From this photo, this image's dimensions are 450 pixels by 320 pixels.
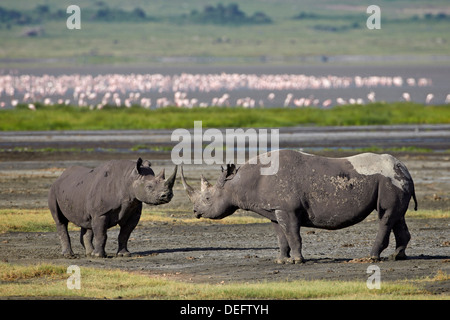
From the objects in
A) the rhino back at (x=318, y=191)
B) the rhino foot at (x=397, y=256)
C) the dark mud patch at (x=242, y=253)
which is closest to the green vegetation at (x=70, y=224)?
the dark mud patch at (x=242, y=253)

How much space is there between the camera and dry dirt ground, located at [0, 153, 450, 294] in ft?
51.4

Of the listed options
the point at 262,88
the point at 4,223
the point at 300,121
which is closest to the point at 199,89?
the point at 262,88

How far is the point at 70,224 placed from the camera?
22.3 meters

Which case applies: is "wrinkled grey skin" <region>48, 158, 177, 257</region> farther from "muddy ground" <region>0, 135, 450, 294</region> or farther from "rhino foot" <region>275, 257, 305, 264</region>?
"rhino foot" <region>275, 257, 305, 264</region>

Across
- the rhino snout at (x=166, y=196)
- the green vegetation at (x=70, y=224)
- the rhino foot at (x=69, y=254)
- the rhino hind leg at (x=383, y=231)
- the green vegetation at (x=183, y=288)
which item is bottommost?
the green vegetation at (x=70, y=224)

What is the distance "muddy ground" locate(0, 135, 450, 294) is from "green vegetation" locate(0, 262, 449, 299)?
516 mm

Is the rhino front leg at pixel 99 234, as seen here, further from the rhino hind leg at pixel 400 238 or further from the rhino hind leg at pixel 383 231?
the rhino hind leg at pixel 400 238

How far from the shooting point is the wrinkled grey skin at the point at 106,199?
56.2 feet

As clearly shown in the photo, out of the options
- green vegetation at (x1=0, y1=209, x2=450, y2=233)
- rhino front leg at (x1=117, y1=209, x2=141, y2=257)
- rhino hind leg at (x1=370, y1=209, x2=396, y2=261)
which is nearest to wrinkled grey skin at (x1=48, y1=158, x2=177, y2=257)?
rhino front leg at (x1=117, y1=209, x2=141, y2=257)

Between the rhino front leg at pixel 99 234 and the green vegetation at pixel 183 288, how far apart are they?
1.88 meters

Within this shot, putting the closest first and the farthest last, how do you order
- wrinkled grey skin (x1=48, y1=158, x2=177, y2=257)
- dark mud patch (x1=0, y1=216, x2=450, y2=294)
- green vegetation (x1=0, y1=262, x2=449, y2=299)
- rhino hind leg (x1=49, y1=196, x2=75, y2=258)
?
green vegetation (x1=0, y1=262, x2=449, y2=299)
dark mud patch (x1=0, y1=216, x2=450, y2=294)
wrinkled grey skin (x1=48, y1=158, x2=177, y2=257)
rhino hind leg (x1=49, y1=196, x2=75, y2=258)

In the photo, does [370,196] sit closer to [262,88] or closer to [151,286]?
[151,286]

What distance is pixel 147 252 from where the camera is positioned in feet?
60.0

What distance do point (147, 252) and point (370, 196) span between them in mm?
4332
